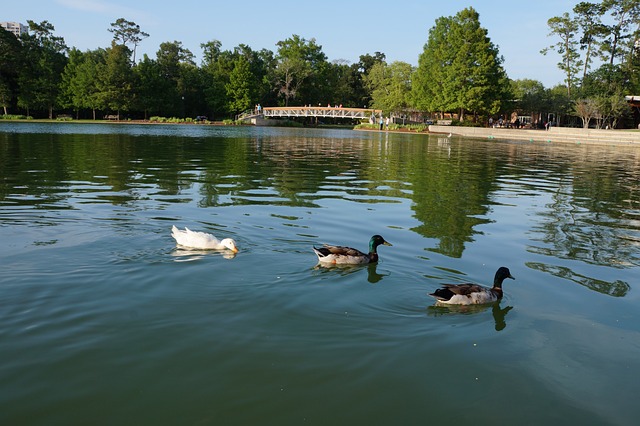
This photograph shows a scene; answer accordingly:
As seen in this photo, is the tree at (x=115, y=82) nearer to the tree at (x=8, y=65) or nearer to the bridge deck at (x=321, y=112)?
the tree at (x=8, y=65)

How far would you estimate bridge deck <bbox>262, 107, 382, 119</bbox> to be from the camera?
90.1 meters

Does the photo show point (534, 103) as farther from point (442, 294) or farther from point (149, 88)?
point (442, 294)

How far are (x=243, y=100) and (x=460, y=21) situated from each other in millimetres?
40136

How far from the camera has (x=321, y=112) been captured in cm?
9381

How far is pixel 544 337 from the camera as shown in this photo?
621 cm

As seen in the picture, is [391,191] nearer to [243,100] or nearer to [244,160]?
[244,160]

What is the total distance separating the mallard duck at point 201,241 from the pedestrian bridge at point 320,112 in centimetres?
8178

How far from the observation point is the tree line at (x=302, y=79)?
69.2m

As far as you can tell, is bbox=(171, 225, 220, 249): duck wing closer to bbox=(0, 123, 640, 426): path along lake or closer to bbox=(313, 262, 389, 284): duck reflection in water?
bbox=(0, 123, 640, 426): path along lake

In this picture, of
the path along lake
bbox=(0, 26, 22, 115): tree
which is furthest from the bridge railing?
the path along lake

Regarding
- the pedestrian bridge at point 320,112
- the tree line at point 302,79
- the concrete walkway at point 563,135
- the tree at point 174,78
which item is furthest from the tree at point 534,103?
the tree at point 174,78

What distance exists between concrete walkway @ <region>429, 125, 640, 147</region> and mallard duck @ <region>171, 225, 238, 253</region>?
1933 inches

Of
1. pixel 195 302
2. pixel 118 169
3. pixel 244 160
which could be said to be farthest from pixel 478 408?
pixel 244 160

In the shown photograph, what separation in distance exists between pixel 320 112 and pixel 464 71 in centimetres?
3128
